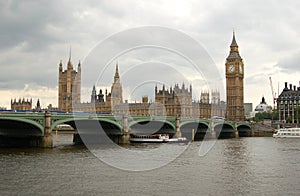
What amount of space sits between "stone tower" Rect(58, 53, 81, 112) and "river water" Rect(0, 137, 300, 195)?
10565cm

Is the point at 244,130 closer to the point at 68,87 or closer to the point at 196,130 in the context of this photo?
the point at 196,130

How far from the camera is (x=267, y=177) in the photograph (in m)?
23.0

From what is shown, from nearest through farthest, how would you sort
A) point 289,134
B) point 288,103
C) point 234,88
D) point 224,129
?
point 289,134 < point 224,129 < point 234,88 < point 288,103

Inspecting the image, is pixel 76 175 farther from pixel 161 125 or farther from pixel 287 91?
pixel 287 91

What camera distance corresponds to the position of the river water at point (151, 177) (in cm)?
1914

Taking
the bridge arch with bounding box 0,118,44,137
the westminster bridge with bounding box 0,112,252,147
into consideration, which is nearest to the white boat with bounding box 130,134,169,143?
the westminster bridge with bounding box 0,112,252,147

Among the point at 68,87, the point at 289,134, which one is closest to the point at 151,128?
the point at 289,134

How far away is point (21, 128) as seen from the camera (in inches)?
1761

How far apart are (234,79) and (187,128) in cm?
4334

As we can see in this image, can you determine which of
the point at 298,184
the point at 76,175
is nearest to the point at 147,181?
the point at 76,175

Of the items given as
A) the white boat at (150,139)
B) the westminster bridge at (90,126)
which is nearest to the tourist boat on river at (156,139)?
the white boat at (150,139)

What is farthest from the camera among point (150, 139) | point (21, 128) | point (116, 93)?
point (116, 93)

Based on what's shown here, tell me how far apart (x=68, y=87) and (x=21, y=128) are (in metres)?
95.5

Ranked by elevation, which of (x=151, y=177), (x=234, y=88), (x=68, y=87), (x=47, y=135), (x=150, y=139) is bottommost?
(x=151, y=177)
